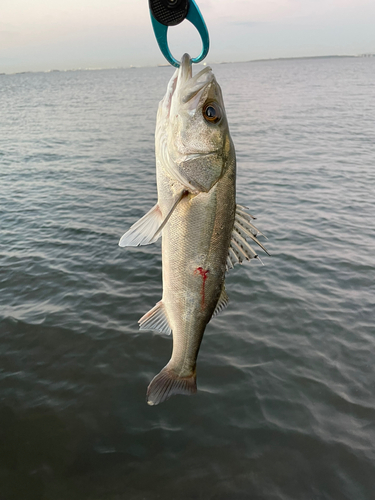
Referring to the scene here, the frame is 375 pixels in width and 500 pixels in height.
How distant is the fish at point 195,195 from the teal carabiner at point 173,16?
0.19 metres

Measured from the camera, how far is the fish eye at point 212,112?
104 inches

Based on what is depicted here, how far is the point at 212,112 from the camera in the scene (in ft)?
8.71

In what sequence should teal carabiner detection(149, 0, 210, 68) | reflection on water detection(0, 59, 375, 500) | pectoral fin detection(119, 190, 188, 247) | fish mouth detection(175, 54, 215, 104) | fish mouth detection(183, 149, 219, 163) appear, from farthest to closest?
1. reflection on water detection(0, 59, 375, 500)
2. pectoral fin detection(119, 190, 188, 247)
3. fish mouth detection(183, 149, 219, 163)
4. fish mouth detection(175, 54, 215, 104)
5. teal carabiner detection(149, 0, 210, 68)

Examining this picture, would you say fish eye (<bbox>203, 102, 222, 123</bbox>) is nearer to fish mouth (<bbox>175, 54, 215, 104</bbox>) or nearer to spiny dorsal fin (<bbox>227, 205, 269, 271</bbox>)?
fish mouth (<bbox>175, 54, 215, 104</bbox>)

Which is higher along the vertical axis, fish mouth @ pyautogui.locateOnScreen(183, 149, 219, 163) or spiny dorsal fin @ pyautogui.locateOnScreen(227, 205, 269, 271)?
fish mouth @ pyautogui.locateOnScreen(183, 149, 219, 163)

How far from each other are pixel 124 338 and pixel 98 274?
272cm

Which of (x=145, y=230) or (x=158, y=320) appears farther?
(x=158, y=320)

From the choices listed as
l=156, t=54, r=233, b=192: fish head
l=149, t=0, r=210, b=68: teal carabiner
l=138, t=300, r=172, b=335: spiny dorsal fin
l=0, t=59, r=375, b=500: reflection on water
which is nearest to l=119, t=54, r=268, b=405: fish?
l=156, t=54, r=233, b=192: fish head

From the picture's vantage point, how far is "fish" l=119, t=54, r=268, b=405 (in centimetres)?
264

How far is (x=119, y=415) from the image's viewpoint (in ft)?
19.5

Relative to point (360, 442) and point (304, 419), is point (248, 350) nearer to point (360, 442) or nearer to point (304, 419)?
point (304, 419)

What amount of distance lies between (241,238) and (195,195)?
536 mm

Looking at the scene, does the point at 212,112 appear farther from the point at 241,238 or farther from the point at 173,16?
the point at 241,238

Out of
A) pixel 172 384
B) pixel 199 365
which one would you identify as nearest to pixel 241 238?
pixel 172 384
